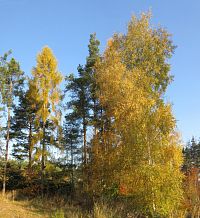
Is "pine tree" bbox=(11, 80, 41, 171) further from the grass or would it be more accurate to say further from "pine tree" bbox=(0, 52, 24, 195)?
the grass

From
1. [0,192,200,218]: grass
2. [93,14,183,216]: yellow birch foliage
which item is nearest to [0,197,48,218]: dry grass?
[0,192,200,218]: grass

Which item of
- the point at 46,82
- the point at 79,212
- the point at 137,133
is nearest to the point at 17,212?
the point at 79,212

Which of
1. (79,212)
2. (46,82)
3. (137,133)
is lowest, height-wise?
(79,212)

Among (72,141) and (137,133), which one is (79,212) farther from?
(72,141)

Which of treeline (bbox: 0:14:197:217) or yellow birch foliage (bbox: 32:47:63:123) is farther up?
yellow birch foliage (bbox: 32:47:63:123)

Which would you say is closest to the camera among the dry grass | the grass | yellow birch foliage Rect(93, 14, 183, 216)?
the grass

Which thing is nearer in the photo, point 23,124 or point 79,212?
point 79,212

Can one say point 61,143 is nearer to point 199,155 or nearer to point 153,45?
point 153,45

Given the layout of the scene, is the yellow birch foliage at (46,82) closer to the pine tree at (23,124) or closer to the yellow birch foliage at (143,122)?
the pine tree at (23,124)

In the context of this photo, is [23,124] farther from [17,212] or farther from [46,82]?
[17,212]

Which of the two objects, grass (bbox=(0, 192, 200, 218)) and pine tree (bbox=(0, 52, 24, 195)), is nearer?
grass (bbox=(0, 192, 200, 218))

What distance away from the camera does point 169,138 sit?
466 inches

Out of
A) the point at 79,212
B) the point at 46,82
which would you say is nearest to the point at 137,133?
the point at 79,212

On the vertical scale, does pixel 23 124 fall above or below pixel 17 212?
above
